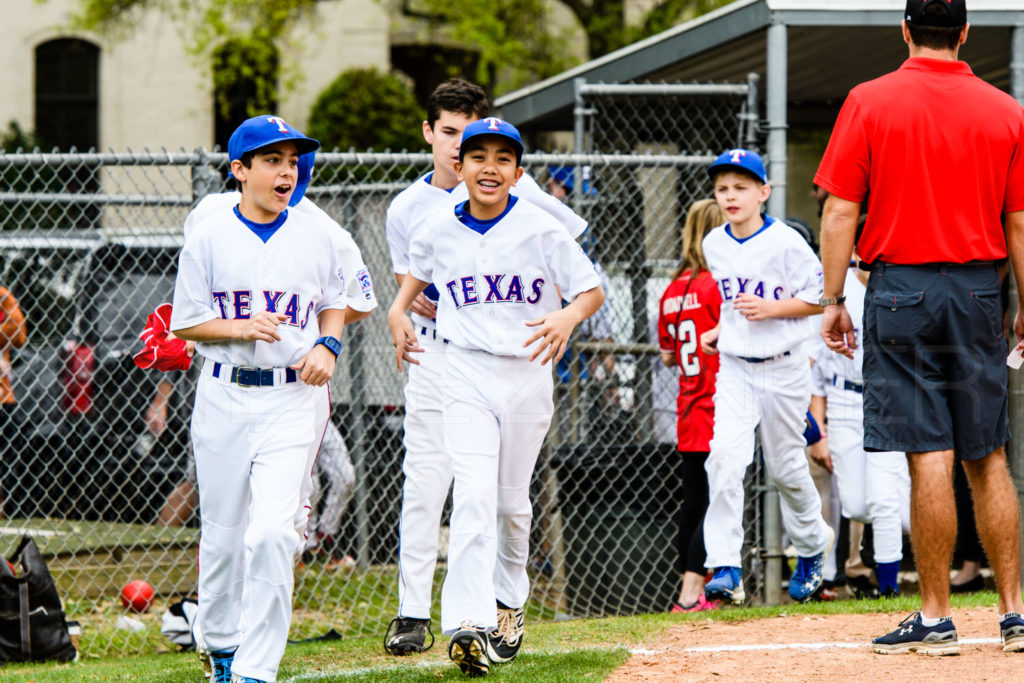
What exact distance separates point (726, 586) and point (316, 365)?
2.63 metres

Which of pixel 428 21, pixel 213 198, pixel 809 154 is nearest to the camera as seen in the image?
pixel 213 198

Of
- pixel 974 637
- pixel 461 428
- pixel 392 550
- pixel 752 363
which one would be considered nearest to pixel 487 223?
pixel 461 428

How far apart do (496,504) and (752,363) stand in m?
2.00

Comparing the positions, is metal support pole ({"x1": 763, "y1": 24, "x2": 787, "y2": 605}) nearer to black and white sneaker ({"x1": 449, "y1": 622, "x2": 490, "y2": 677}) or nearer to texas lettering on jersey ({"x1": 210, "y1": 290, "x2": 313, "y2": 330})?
black and white sneaker ({"x1": 449, "y1": 622, "x2": 490, "y2": 677})

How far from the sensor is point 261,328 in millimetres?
4371

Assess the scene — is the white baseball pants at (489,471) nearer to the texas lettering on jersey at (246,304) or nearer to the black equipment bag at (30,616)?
the texas lettering on jersey at (246,304)

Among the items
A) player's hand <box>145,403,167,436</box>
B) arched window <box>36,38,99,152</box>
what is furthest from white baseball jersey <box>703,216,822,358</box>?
arched window <box>36,38,99,152</box>

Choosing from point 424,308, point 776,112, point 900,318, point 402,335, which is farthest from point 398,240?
point 776,112

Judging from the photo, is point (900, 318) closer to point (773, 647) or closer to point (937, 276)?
point (937, 276)

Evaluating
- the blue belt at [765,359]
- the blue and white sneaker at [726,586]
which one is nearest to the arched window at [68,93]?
the blue belt at [765,359]

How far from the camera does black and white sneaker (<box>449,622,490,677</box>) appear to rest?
4359 millimetres

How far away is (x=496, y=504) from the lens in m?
4.82

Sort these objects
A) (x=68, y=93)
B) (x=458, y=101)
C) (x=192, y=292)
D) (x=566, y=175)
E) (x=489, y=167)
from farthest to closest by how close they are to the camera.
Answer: (x=68, y=93)
(x=566, y=175)
(x=458, y=101)
(x=489, y=167)
(x=192, y=292)

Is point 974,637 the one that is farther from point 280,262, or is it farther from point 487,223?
point 280,262
